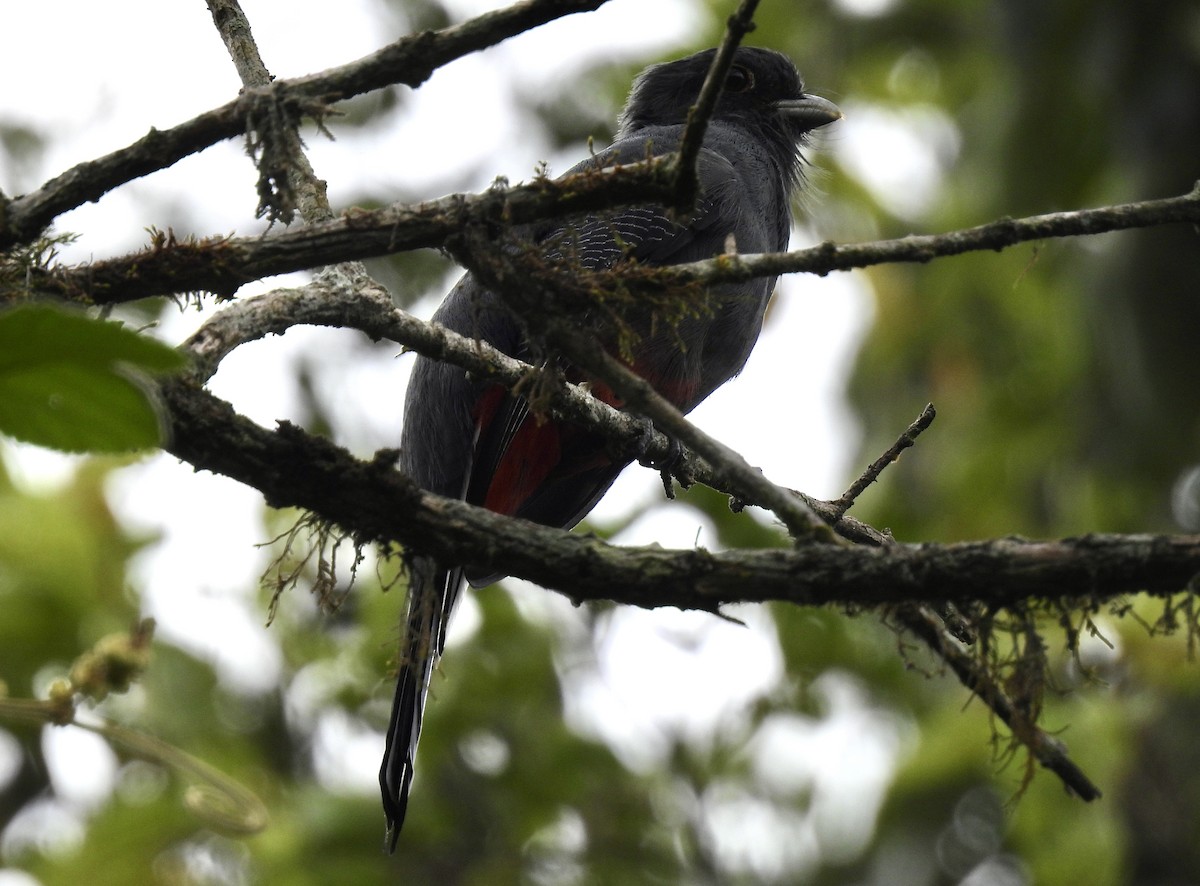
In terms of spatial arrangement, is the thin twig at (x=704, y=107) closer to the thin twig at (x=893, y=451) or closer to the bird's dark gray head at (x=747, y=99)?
the thin twig at (x=893, y=451)

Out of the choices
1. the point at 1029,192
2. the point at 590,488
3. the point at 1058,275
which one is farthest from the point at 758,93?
the point at 1058,275

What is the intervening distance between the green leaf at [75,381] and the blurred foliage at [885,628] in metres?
1.31

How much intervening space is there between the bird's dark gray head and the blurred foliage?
51 centimetres

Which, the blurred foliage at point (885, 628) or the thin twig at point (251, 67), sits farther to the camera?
the blurred foliage at point (885, 628)

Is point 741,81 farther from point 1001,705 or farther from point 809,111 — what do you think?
point 1001,705

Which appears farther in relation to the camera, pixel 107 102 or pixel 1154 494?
pixel 1154 494

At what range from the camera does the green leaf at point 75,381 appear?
1.22 metres

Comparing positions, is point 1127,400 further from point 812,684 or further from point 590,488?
point 590,488

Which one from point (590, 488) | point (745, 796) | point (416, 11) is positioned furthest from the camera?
point (416, 11)

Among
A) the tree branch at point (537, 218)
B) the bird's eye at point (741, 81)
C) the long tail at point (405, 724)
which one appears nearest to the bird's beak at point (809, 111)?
the bird's eye at point (741, 81)

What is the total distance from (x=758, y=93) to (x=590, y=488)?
1874 mm

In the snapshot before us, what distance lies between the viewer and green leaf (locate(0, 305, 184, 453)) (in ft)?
4.02

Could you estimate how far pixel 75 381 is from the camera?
1.28 meters

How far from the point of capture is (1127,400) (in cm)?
866
